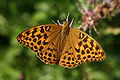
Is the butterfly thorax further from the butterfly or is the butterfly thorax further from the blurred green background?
the blurred green background

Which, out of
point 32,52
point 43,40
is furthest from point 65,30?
point 32,52

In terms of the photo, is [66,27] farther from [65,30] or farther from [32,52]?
[32,52]

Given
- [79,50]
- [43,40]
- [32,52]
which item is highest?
[43,40]

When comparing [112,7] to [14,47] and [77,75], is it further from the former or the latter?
[14,47]

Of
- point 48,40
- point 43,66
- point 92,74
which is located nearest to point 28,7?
point 43,66

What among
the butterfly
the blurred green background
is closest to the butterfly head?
the butterfly

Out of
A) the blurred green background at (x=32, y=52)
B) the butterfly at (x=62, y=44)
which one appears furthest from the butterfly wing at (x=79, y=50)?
the blurred green background at (x=32, y=52)

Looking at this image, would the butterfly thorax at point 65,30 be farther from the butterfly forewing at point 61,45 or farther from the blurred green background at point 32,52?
the blurred green background at point 32,52
